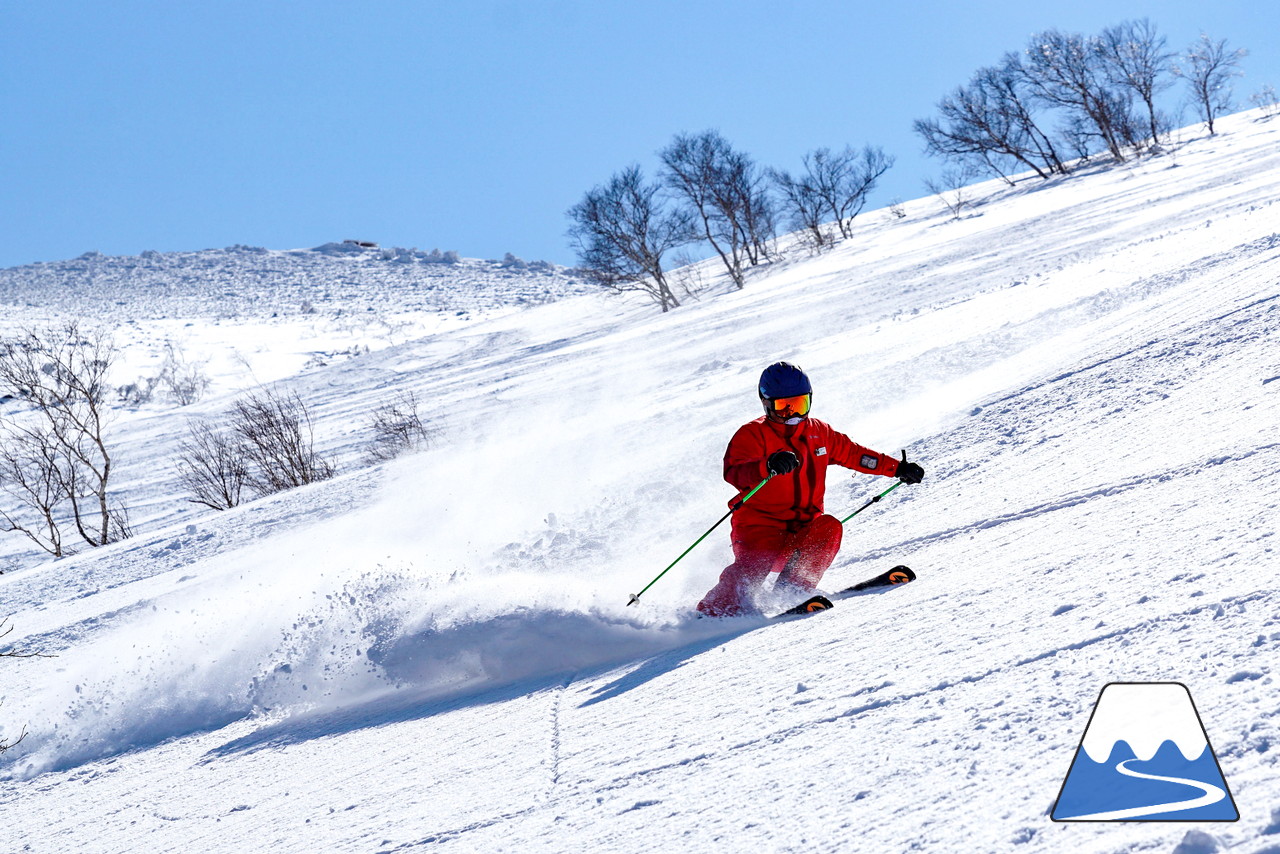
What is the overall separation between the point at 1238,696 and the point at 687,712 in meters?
1.51

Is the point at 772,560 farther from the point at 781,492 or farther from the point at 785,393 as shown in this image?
the point at 785,393

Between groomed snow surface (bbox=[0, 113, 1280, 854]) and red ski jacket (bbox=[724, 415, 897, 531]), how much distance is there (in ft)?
1.29

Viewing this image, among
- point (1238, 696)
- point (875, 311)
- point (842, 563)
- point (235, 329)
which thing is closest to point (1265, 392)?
point (842, 563)

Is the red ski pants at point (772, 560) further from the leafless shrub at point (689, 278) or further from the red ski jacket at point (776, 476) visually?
the leafless shrub at point (689, 278)

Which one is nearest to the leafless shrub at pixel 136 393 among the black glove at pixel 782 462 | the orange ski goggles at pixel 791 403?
the orange ski goggles at pixel 791 403

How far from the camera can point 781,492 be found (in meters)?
4.65

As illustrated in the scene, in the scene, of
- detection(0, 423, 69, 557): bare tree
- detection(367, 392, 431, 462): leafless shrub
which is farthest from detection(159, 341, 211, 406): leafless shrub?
detection(367, 392, 431, 462): leafless shrub

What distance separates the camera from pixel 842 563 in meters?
4.69

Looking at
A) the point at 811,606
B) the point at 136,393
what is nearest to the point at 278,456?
the point at 811,606

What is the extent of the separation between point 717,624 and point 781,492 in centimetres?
87

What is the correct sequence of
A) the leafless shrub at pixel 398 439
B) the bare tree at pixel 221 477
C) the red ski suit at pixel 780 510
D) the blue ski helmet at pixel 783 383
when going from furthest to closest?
1. the bare tree at pixel 221 477
2. the leafless shrub at pixel 398 439
3. the blue ski helmet at pixel 783 383
4. the red ski suit at pixel 780 510

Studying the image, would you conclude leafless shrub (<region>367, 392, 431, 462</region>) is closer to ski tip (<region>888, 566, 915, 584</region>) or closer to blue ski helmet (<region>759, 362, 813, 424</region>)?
blue ski helmet (<region>759, 362, 813, 424</region>)

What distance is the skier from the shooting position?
14.5ft

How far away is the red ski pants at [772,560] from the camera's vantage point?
4.27 metres
